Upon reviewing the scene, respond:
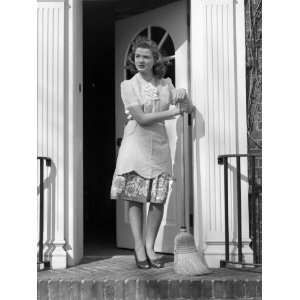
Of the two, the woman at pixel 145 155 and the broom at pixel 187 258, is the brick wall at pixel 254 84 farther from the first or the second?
the broom at pixel 187 258

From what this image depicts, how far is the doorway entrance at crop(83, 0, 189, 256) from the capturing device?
13.3 ft

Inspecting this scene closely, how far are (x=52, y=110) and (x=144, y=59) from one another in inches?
30.9

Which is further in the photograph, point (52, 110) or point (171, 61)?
point (171, 61)

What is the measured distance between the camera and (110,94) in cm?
732

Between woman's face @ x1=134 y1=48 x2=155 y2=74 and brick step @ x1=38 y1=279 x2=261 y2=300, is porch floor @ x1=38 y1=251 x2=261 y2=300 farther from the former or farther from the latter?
woman's face @ x1=134 y1=48 x2=155 y2=74

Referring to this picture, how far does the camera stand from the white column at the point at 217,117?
3531mm

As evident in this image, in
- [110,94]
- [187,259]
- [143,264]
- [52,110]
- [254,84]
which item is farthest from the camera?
[110,94]

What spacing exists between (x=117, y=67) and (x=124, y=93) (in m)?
1.06

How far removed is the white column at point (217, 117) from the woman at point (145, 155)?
0.22m

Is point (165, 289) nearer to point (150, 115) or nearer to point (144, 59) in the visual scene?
point (150, 115)

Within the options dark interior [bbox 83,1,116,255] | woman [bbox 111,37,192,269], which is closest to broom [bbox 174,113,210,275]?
woman [bbox 111,37,192,269]

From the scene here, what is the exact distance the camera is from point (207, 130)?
3553 mm

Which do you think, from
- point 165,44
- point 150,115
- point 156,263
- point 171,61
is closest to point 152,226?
point 156,263
